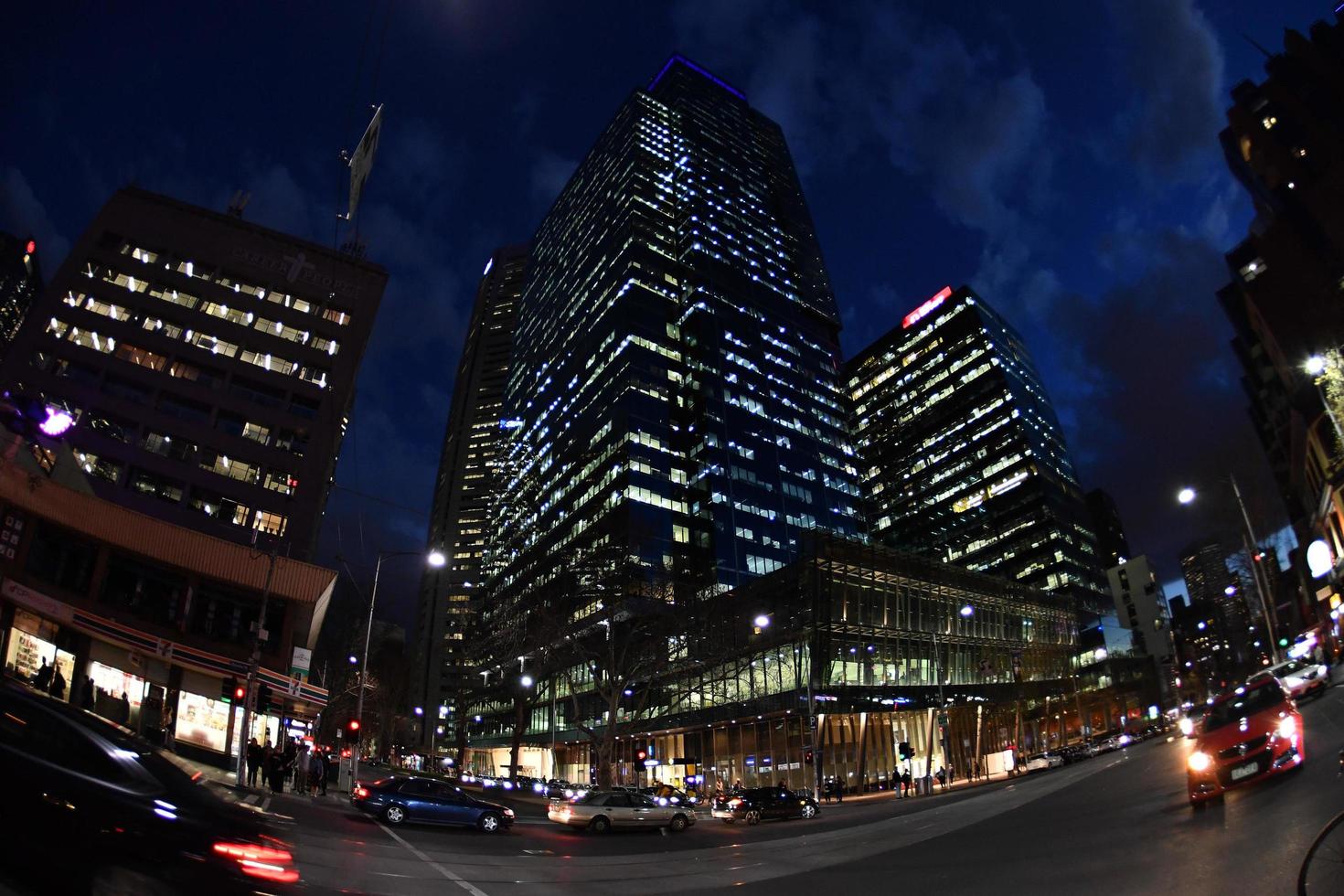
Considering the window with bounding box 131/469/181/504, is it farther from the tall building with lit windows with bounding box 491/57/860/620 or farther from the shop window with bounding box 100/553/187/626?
the tall building with lit windows with bounding box 491/57/860/620

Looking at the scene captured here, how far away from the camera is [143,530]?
33.4 metres

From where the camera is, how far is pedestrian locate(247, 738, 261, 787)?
25.7 meters

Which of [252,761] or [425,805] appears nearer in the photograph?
[425,805]

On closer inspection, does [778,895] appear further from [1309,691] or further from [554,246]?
[554,246]

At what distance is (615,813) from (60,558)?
29992mm

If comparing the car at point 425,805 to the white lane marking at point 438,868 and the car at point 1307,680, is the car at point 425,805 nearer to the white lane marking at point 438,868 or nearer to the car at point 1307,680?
the white lane marking at point 438,868

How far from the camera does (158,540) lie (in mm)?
33594

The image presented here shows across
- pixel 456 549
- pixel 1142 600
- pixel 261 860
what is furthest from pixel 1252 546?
pixel 456 549

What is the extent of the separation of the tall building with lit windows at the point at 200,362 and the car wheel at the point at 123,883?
50.8m

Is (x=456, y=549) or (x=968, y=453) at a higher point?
(x=968, y=453)

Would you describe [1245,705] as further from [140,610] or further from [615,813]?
[140,610]

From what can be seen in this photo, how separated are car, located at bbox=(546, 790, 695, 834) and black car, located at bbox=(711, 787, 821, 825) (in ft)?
17.0

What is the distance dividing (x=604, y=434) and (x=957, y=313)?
274 feet

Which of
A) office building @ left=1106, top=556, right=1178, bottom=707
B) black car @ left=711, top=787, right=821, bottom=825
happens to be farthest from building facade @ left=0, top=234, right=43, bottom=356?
office building @ left=1106, top=556, right=1178, bottom=707
